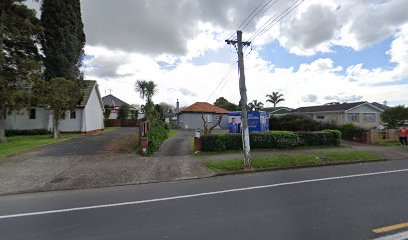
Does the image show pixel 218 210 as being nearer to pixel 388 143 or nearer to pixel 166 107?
pixel 388 143

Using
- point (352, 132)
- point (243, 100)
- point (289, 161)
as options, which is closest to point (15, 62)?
point (243, 100)

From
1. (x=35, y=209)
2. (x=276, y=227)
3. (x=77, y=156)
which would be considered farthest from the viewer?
(x=77, y=156)

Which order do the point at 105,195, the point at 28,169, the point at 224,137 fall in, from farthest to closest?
1. the point at 224,137
2. the point at 28,169
3. the point at 105,195

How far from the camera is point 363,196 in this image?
6.46 metres

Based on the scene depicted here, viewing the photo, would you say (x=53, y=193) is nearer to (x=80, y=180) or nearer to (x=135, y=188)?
(x=80, y=180)

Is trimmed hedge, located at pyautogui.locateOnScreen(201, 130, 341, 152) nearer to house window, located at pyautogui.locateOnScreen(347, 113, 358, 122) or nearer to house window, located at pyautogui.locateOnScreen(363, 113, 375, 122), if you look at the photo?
house window, located at pyautogui.locateOnScreen(347, 113, 358, 122)

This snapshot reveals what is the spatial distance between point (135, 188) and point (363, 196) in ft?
20.1

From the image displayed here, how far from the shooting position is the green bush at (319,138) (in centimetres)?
1670

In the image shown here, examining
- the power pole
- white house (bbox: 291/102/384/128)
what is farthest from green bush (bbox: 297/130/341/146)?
white house (bbox: 291/102/384/128)

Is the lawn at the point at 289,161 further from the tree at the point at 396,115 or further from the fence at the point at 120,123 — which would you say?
the fence at the point at 120,123

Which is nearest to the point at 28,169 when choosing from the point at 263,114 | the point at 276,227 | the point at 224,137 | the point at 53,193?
the point at 53,193

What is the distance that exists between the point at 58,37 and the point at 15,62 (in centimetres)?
594

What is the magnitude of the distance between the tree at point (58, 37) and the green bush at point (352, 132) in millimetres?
25041

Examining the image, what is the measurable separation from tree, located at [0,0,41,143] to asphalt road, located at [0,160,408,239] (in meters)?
13.8
